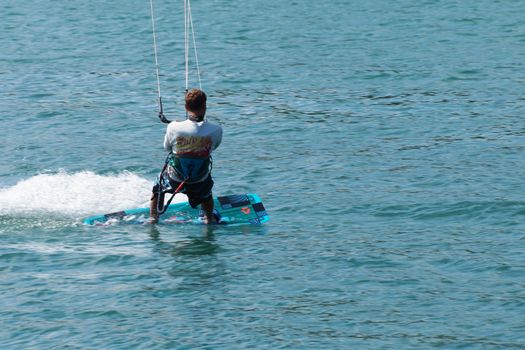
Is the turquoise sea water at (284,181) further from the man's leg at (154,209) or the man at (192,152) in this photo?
the man at (192,152)

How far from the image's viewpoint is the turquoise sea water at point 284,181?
1323 centimetres

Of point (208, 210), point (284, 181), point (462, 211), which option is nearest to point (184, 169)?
point (208, 210)

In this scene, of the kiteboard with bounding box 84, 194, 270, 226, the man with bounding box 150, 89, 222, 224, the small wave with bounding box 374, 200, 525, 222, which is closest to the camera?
the man with bounding box 150, 89, 222, 224

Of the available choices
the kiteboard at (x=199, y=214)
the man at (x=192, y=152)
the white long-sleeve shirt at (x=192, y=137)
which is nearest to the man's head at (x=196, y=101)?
the man at (x=192, y=152)

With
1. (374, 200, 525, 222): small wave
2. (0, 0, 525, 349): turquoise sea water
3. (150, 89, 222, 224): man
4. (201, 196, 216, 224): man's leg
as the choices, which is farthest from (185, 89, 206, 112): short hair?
(374, 200, 525, 222): small wave

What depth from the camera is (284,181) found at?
19391 millimetres

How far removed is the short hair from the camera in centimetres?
Result: 1524

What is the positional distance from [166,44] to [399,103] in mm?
9193

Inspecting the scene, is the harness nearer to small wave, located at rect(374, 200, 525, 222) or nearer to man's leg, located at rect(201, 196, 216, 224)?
man's leg, located at rect(201, 196, 216, 224)

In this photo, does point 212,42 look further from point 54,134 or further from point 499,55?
point 54,134

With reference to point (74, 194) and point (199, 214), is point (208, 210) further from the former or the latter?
point (74, 194)

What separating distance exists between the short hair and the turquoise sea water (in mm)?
1864

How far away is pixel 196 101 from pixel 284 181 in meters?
4.37

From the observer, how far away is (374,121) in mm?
23812
